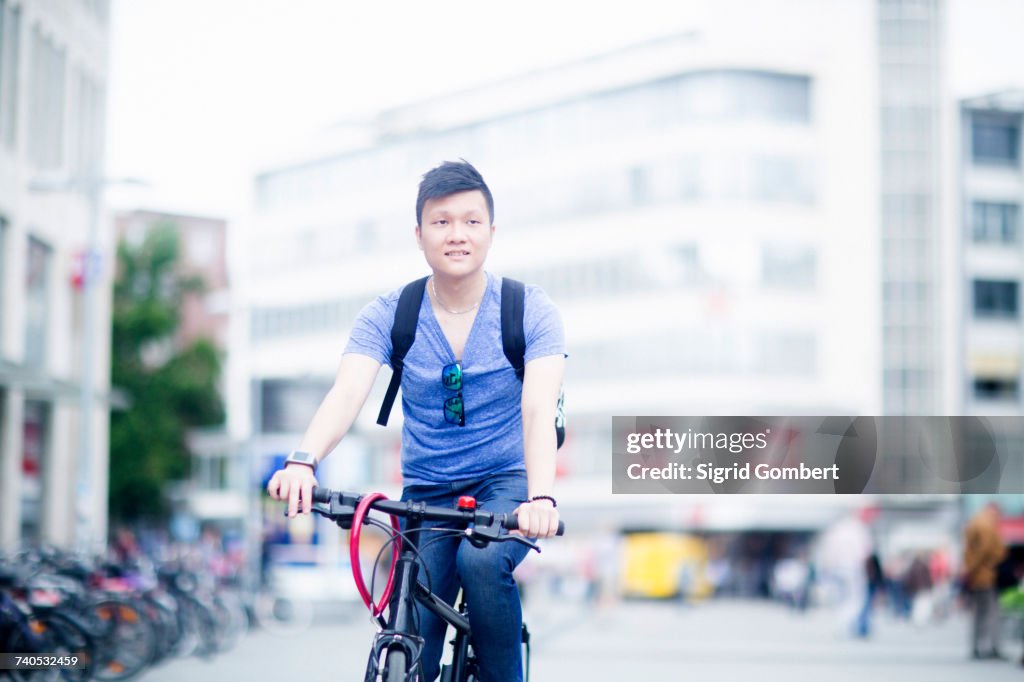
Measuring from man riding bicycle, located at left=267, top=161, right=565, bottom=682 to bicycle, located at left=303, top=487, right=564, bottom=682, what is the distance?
17 cm

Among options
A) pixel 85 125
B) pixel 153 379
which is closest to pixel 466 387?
pixel 85 125

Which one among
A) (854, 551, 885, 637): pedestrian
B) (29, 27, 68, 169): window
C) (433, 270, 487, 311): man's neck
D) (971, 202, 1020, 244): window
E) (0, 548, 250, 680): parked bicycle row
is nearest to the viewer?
(433, 270, 487, 311): man's neck

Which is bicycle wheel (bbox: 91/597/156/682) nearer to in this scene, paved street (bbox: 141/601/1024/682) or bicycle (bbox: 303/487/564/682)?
paved street (bbox: 141/601/1024/682)

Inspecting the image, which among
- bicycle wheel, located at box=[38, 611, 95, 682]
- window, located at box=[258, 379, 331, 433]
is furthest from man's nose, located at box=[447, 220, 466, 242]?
window, located at box=[258, 379, 331, 433]

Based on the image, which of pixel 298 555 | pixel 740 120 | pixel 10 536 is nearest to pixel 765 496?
pixel 740 120

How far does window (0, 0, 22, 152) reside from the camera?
77.2 feet

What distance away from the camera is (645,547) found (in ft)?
155

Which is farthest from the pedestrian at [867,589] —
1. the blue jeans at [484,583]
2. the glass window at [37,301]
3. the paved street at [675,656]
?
the blue jeans at [484,583]

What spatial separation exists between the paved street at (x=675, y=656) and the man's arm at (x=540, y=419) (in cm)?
775

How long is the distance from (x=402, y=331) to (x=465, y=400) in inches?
9.5

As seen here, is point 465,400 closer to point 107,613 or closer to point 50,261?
point 107,613

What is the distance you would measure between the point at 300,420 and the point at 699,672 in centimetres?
1629

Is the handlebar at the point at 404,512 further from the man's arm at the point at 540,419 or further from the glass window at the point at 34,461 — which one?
the glass window at the point at 34,461

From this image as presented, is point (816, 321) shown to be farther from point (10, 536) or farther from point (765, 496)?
point (10, 536)
